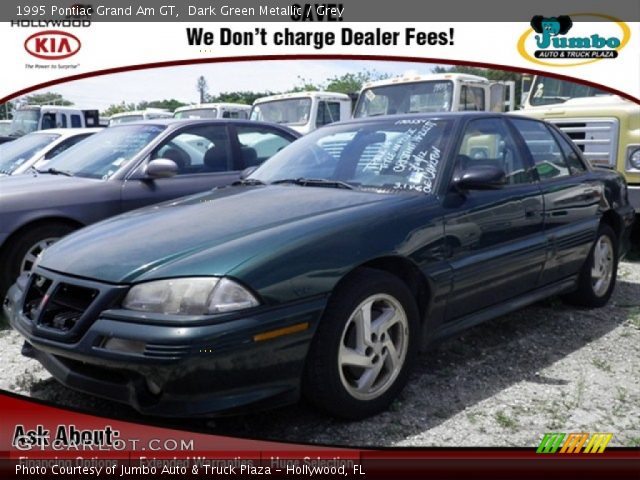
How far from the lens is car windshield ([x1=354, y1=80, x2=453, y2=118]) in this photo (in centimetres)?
972

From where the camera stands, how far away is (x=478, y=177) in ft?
11.2

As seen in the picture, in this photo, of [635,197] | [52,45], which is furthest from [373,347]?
[635,197]

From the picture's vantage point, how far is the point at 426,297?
10.8ft

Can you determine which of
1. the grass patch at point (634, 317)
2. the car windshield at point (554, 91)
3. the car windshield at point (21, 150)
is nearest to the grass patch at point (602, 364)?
the grass patch at point (634, 317)

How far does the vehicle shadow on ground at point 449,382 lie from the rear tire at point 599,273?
95mm

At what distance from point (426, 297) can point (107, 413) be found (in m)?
1.68

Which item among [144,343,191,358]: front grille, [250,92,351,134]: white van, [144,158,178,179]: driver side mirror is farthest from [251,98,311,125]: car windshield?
[144,343,191,358]: front grille

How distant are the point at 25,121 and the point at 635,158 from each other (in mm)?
15435

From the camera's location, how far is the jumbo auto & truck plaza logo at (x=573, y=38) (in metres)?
5.41

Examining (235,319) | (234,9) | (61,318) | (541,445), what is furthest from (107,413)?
(234,9)

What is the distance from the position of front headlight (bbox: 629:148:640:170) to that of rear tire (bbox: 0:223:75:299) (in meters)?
5.49

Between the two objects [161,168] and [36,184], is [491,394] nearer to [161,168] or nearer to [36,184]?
[161,168]

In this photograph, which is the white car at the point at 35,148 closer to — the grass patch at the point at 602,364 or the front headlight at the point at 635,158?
the front headlight at the point at 635,158

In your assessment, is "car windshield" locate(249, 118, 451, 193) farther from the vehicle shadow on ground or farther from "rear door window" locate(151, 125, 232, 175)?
"rear door window" locate(151, 125, 232, 175)
